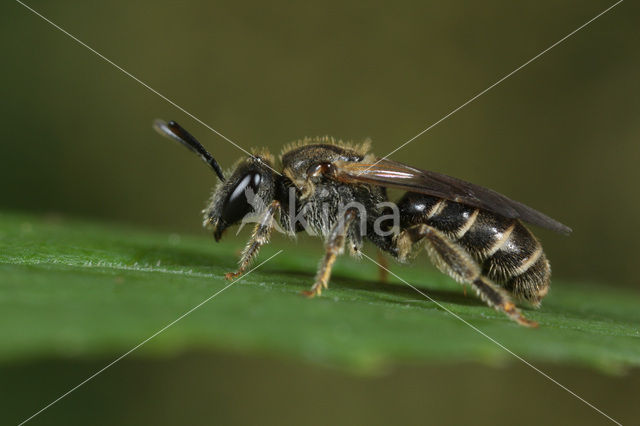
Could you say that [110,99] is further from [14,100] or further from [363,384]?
[363,384]

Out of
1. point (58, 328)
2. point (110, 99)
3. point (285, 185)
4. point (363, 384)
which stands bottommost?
point (363, 384)

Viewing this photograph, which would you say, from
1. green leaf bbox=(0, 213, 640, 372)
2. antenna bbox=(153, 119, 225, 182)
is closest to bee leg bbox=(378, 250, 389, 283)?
green leaf bbox=(0, 213, 640, 372)

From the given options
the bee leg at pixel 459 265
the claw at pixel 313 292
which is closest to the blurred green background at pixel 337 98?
the bee leg at pixel 459 265

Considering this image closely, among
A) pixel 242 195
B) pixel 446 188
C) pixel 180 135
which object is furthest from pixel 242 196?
pixel 446 188

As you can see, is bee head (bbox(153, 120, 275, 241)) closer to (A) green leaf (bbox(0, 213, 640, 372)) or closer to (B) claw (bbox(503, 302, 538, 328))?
(A) green leaf (bbox(0, 213, 640, 372))

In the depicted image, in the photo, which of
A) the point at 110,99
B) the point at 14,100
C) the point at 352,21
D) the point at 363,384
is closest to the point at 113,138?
the point at 110,99

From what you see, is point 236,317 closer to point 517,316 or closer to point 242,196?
point 517,316
